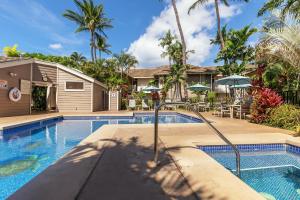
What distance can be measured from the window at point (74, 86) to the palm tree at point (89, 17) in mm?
8888

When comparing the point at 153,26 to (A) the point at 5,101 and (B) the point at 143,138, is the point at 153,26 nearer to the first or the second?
(A) the point at 5,101

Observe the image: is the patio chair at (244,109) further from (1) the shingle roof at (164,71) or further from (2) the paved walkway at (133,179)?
(1) the shingle roof at (164,71)

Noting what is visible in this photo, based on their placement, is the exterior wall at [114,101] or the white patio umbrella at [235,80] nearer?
the white patio umbrella at [235,80]

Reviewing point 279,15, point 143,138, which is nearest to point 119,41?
point 279,15

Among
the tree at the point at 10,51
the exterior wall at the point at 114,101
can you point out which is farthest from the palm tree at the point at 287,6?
the tree at the point at 10,51

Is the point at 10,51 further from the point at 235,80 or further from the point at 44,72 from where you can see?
the point at 235,80

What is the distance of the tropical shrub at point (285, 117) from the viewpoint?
877 cm

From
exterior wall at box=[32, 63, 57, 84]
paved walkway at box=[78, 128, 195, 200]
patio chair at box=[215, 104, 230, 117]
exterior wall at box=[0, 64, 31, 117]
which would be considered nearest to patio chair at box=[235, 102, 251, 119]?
patio chair at box=[215, 104, 230, 117]

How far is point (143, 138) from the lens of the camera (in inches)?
253

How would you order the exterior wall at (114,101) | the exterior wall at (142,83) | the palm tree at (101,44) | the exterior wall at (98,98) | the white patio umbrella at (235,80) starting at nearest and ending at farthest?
1. the white patio umbrella at (235,80)
2. the exterior wall at (98,98)
3. the exterior wall at (114,101)
4. the palm tree at (101,44)
5. the exterior wall at (142,83)

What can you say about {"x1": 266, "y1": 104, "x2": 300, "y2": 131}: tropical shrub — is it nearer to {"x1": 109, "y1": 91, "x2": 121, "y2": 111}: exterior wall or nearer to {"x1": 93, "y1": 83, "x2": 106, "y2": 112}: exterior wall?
{"x1": 93, "y1": 83, "x2": 106, "y2": 112}: exterior wall

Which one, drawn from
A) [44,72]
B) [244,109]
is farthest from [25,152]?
[44,72]

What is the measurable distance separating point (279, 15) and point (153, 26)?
90.1 ft

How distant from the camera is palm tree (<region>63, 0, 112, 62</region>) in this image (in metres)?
26.5
